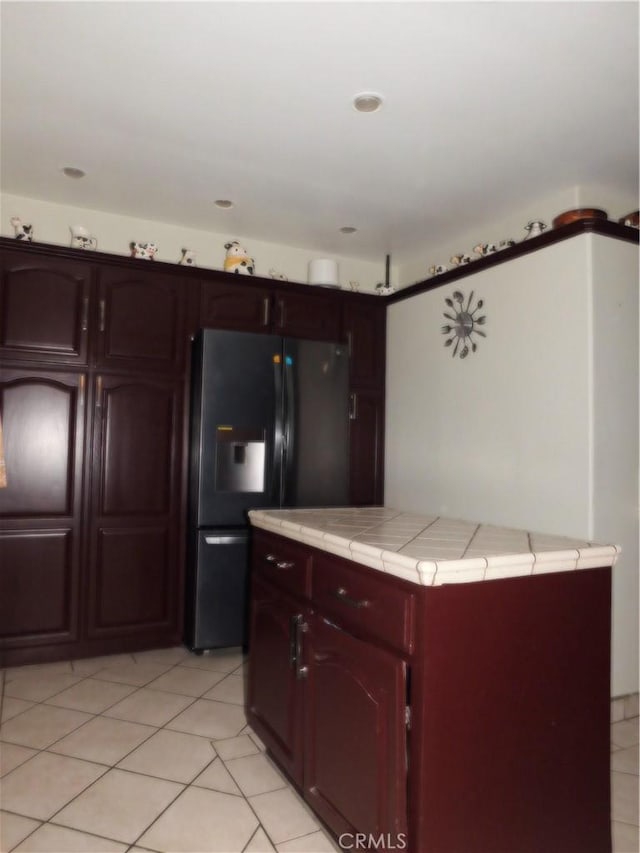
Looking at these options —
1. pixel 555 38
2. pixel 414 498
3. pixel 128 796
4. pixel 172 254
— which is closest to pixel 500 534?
pixel 128 796

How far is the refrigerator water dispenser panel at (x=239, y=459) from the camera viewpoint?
3127 millimetres

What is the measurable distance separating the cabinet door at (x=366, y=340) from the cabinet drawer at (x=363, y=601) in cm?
225

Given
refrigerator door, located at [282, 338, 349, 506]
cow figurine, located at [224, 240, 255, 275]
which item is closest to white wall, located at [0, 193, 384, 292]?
cow figurine, located at [224, 240, 255, 275]

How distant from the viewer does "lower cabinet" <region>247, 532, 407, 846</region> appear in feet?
4.26

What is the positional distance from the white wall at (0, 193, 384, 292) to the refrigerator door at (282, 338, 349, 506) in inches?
30.1

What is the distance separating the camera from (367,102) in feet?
7.26

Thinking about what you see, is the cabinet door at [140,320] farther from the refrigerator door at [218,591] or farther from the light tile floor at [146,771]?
the light tile floor at [146,771]

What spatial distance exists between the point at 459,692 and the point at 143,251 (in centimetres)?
275

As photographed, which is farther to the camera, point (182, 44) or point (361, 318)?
point (361, 318)

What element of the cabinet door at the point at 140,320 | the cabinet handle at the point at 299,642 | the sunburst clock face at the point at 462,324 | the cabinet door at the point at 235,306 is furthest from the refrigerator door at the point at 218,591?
the sunburst clock face at the point at 462,324

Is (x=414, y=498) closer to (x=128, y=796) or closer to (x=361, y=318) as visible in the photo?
(x=361, y=318)

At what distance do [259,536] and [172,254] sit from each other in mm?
2133

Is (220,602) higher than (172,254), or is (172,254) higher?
(172,254)

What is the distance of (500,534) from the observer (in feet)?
5.52
